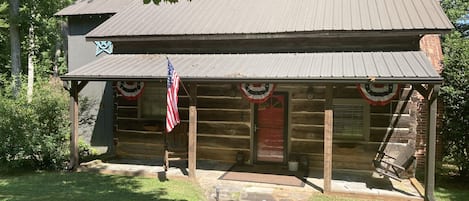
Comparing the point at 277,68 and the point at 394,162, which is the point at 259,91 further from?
the point at 394,162

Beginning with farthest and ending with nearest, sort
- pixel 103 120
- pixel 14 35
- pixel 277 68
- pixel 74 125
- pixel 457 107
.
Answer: pixel 14 35
pixel 103 120
pixel 74 125
pixel 457 107
pixel 277 68

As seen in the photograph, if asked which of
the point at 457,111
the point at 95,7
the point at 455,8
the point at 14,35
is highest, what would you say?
the point at 455,8

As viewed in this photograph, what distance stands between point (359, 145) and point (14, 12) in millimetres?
14319

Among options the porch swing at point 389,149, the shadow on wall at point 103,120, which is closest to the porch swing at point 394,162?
the porch swing at point 389,149

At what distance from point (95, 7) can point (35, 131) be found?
5996 millimetres

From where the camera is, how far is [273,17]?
1023cm

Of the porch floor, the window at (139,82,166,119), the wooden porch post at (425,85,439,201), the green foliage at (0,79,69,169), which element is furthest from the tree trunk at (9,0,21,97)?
the wooden porch post at (425,85,439,201)

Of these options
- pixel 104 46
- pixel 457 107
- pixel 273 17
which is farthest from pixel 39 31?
pixel 457 107

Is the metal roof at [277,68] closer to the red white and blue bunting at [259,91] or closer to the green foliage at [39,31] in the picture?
the red white and blue bunting at [259,91]

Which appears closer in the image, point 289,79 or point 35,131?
point 289,79

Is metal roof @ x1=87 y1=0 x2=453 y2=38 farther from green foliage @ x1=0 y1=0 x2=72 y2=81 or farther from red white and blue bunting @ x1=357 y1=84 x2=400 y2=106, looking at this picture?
green foliage @ x1=0 y1=0 x2=72 y2=81

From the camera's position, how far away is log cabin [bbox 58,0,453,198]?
8117mm

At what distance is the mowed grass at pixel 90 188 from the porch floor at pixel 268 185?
334 millimetres

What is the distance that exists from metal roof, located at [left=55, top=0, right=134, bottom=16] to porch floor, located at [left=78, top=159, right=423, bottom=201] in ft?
19.4
